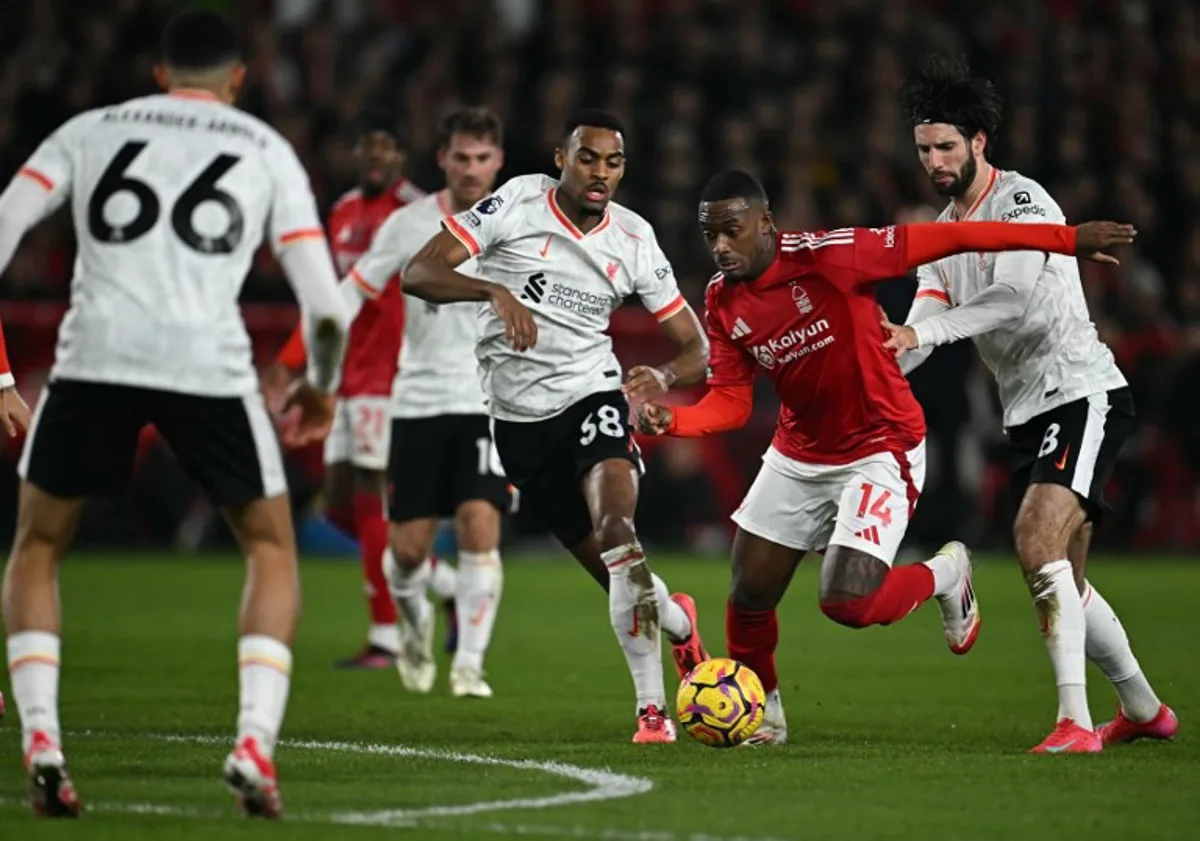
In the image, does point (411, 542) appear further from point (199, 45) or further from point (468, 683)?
point (199, 45)

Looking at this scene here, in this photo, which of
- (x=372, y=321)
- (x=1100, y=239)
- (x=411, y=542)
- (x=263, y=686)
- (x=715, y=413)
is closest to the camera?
(x=263, y=686)

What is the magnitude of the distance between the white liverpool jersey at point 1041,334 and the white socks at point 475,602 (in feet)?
10.9

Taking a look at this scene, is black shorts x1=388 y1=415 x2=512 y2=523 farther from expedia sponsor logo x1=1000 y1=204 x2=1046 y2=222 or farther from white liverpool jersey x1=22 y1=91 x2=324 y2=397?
white liverpool jersey x1=22 y1=91 x2=324 y2=397

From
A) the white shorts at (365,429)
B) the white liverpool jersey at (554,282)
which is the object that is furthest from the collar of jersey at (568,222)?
the white shorts at (365,429)

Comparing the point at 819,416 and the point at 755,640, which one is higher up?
the point at 819,416

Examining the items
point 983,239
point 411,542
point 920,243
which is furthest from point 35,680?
point 411,542

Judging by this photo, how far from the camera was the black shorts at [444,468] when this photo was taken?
11609 millimetres

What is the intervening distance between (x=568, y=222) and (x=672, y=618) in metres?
1.71

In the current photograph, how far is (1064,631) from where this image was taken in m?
8.62

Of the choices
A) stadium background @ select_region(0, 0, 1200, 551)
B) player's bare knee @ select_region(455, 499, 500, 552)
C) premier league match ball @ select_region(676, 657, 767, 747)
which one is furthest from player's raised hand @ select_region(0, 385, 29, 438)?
stadium background @ select_region(0, 0, 1200, 551)

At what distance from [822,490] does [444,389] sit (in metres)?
3.21

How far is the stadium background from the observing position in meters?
20.1

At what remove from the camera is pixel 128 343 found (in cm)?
671

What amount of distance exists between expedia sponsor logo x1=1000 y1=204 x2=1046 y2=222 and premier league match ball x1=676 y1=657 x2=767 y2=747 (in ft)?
6.69
